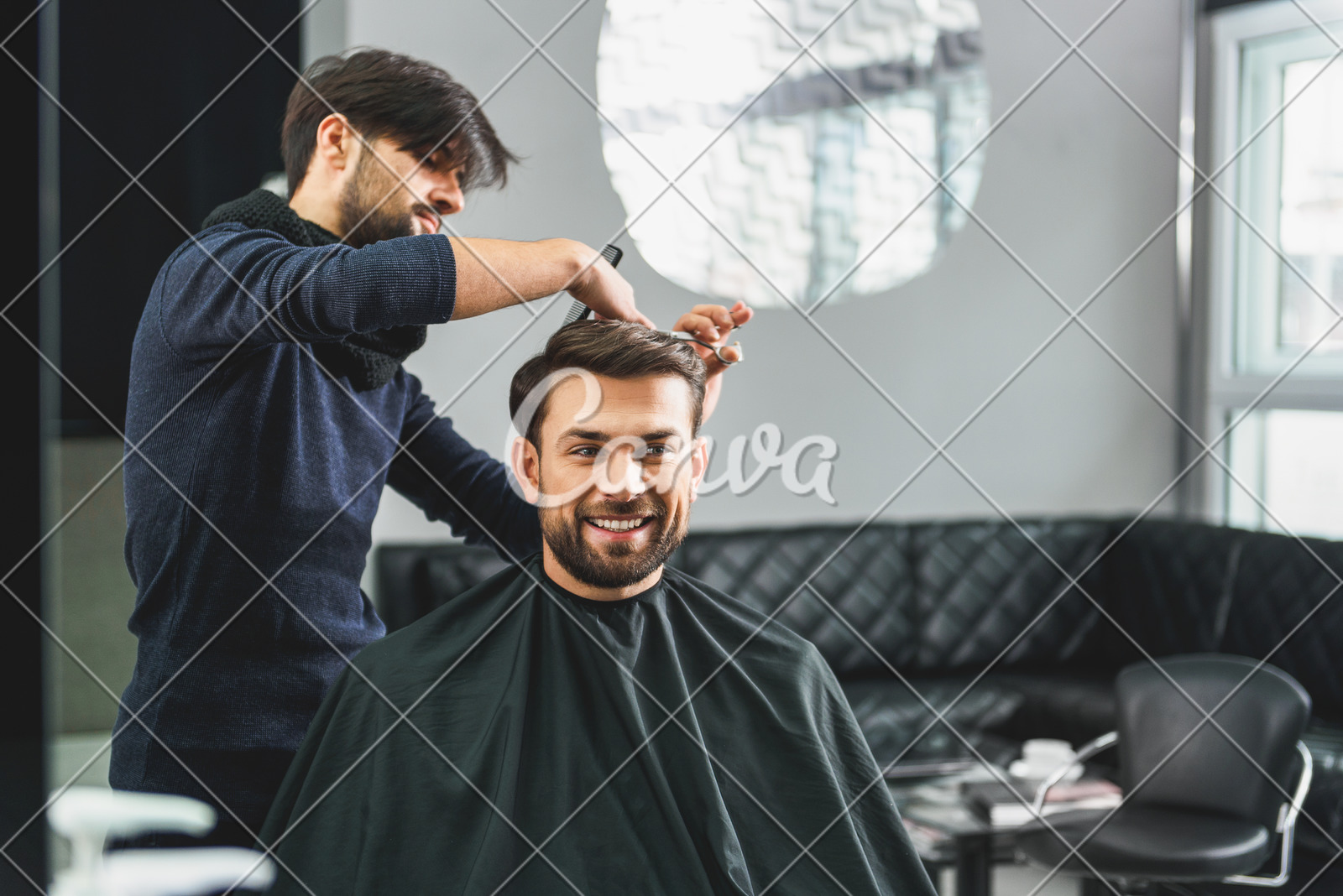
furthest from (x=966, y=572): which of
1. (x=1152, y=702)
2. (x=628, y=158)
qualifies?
(x=628, y=158)

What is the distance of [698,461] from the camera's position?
1.30m

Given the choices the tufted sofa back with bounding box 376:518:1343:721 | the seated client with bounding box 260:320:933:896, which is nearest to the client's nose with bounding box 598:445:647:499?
the seated client with bounding box 260:320:933:896

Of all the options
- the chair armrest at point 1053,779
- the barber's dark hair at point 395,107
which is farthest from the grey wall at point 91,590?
the chair armrest at point 1053,779

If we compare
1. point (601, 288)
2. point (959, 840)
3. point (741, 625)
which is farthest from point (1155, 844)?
point (601, 288)

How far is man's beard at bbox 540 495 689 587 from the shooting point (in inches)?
49.6

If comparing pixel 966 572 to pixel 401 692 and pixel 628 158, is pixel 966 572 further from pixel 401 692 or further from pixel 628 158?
pixel 401 692

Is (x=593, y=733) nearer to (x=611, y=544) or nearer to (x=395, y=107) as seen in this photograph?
(x=611, y=544)

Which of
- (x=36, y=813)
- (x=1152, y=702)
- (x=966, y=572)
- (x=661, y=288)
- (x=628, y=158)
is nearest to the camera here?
(x=36, y=813)

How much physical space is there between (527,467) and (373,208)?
36 centimetres

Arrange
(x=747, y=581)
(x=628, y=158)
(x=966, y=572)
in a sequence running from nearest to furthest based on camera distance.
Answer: (x=628, y=158) → (x=747, y=581) → (x=966, y=572)

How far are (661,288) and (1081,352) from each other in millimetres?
1772

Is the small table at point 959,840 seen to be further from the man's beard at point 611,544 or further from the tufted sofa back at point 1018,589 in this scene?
the man's beard at point 611,544

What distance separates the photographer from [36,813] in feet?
4.62

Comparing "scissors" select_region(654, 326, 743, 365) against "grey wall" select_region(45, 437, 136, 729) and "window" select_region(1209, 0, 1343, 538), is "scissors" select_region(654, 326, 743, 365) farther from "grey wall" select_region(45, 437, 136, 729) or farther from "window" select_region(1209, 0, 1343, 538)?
"window" select_region(1209, 0, 1343, 538)
